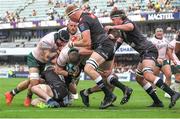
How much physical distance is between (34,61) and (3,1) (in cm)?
4303

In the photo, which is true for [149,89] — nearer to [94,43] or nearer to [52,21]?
[94,43]

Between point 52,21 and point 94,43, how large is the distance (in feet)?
116

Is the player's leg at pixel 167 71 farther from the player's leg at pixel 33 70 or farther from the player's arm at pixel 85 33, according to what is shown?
the player's arm at pixel 85 33

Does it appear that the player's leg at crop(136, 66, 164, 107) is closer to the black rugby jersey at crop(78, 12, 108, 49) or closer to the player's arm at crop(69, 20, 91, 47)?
the black rugby jersey at crop(78, 12, 108, 49)

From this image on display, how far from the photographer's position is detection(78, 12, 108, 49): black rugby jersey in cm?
1045

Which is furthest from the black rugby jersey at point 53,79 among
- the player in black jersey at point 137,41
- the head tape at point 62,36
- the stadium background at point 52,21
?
the stadium background at point 52,21

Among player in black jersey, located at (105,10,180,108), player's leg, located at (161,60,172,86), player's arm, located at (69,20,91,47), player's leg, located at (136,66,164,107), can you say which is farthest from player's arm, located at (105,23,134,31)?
player's leg, located at (161,60,172,86)

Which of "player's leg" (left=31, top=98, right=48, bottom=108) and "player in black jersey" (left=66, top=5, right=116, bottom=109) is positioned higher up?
"player in black jersey" (left=66, top=5, right=116, bottom=109)

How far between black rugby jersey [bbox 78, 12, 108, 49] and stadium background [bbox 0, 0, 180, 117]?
978 inches

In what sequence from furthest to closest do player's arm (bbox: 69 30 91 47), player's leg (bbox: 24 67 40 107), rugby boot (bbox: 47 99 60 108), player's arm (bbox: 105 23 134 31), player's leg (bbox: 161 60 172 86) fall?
player's leg (bbox: 161 60 172 86) → player's leg (bbox: 24 67 40 107) → rugby boot (bbox: 47 99 60 108) → player's arm (bbox: 105 23 134 31) → player's arm (bbox: 69 30 91 47)

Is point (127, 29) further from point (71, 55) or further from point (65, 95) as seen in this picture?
point (65, 95)

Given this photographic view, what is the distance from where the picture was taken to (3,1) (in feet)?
176

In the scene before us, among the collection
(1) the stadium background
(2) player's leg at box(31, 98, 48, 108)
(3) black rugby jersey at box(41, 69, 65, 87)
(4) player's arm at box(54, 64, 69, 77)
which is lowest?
(1) the stadium background

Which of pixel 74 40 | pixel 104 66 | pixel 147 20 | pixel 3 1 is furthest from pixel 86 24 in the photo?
pixel 3 1
